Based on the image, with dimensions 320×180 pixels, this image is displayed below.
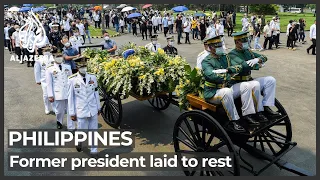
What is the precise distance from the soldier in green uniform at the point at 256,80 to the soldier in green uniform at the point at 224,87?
0.44 feet

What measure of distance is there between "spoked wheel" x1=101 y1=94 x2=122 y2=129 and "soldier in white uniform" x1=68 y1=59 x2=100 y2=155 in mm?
857

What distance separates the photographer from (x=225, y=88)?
4793mm

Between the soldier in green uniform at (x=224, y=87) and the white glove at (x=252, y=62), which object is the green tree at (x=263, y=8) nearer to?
the white glove at (x=252, y=62)

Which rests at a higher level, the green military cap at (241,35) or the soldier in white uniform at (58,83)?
the green military cap at (241,35)

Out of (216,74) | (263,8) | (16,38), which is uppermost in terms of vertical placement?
(263,8)

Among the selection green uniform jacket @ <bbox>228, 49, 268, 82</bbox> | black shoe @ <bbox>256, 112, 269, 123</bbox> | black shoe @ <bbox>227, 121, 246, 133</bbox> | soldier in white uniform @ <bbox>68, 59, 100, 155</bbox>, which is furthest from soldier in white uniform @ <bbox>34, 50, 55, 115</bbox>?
black shoe @ <bbox>256, 112, 269, 123</bbox>

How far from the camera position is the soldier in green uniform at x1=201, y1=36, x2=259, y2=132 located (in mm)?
4766

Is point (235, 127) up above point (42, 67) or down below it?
below

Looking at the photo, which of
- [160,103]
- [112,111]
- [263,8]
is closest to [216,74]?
[112,111]

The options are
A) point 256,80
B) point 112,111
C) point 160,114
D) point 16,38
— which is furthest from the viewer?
point 16,38

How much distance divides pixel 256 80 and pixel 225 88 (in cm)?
60

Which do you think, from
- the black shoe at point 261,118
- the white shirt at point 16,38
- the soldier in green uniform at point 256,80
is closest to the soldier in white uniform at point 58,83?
the soldier in green uniform at point 256,80

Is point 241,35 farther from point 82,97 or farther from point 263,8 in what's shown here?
point 263,8

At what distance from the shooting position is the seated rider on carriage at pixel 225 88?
15.6 ft
